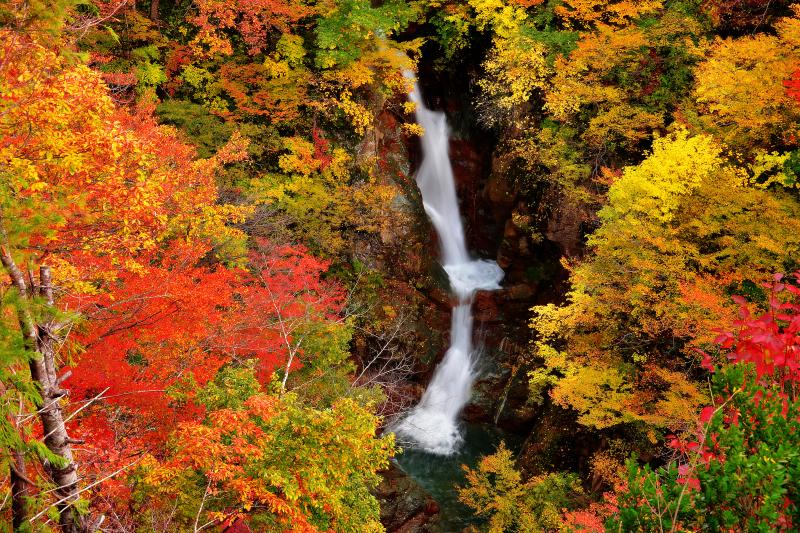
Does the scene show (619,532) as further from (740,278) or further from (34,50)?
(740,278)

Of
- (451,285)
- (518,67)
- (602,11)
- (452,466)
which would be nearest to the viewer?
(602,11)

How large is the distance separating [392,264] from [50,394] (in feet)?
52.6

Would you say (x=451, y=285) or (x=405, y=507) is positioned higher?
(x=451, y=285)

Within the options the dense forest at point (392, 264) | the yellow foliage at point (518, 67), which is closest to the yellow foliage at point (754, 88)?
the dense forest at point (392, 264)

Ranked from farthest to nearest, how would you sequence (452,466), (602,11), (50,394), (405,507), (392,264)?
(392,264) < (452,466) < (602,11) < (405,507) < (50,394)

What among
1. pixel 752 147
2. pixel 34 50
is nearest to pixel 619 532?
pixel 34 50

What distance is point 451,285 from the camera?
2241cm

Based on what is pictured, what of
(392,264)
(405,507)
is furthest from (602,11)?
(405,507)

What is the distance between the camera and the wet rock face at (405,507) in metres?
15.8

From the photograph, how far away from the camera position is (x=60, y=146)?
6.09 meters

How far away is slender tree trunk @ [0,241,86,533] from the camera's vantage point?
479 cm

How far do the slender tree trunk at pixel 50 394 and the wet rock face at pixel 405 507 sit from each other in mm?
11779

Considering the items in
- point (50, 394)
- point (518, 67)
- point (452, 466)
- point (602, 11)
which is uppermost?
point (602, 11)

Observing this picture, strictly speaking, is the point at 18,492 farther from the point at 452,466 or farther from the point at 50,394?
the point at 452,466
